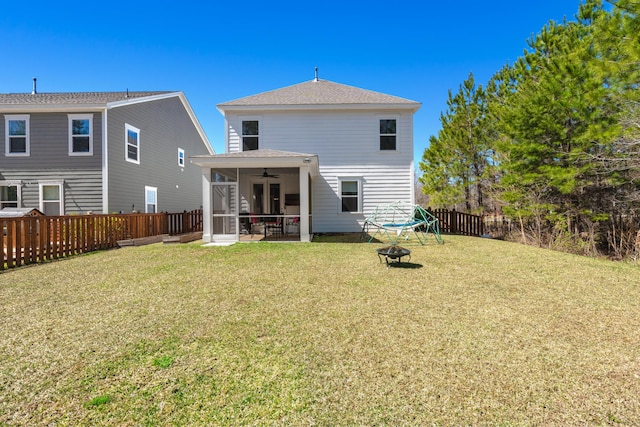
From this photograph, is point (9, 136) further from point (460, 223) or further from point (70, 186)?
point (460, 223)

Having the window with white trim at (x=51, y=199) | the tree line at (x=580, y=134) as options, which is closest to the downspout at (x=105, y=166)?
the window with white trim at (x=51, y=199)

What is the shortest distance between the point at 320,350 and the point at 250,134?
1255 centimetres

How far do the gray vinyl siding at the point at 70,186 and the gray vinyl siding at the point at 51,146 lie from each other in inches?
10.1

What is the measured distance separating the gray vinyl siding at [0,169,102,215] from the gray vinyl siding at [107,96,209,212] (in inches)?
22.2

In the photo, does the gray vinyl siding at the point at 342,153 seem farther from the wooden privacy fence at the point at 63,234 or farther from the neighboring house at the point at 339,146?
the wooden privacy fence at the point at 63,234

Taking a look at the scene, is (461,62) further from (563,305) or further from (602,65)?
(563,305)

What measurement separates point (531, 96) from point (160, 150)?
18415 millimetres

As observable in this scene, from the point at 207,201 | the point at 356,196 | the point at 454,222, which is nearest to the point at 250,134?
the point at 207,201

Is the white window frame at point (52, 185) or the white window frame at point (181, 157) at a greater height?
the white window frame at point (181, 157)

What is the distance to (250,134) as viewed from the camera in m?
14.0

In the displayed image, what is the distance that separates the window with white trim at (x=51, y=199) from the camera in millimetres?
12827

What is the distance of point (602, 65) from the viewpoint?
8922 millimetres

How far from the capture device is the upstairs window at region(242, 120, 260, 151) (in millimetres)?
13984

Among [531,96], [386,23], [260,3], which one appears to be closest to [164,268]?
[260,3]
